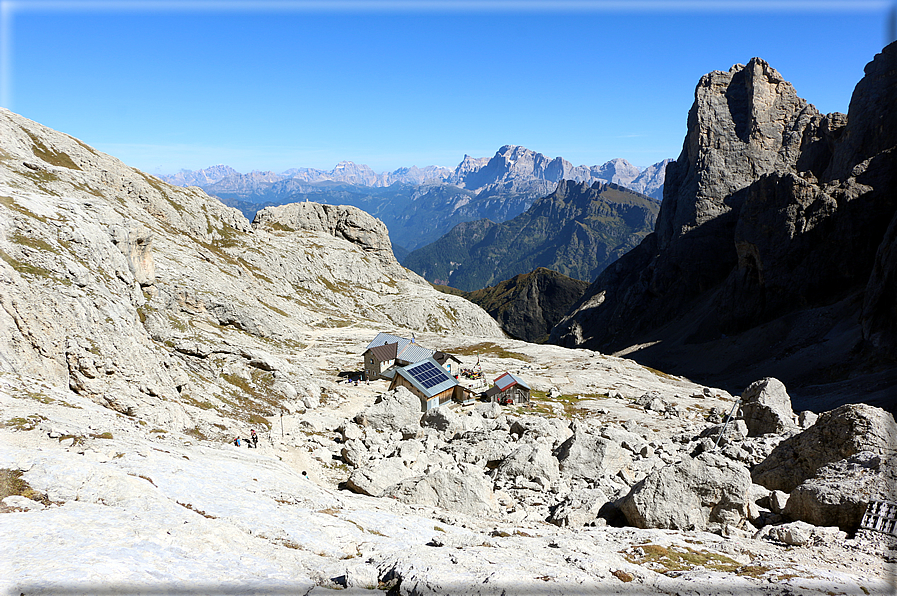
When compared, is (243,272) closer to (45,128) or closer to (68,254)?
(45,128)

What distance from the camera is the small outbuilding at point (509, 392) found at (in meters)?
58.1

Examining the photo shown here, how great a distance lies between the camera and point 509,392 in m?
58.4

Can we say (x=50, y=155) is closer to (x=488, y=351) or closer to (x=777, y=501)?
(x=488, y=351)

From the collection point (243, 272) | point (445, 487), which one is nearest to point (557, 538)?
point (445, 487)

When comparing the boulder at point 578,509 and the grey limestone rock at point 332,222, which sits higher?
the grey limestone rock at point 332,222

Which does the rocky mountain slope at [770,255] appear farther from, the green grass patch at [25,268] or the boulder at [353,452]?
the green grass patch at [25,268]

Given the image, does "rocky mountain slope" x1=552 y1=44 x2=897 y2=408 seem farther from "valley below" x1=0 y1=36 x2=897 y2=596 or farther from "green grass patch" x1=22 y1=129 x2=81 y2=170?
"green grass patch" x1=22 y1=129 x2=81 y2=170

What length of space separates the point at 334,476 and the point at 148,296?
3285cm

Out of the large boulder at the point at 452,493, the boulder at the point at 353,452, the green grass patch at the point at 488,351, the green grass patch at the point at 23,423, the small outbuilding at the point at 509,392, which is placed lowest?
the boulder at the point at 353,452

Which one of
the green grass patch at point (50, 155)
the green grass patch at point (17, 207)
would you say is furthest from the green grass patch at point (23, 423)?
the green grass patch at point (50, 155)

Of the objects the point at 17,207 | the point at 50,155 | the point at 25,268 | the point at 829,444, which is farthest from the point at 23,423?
the point at 50,155

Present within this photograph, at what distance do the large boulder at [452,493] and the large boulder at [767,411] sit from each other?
79.0ft

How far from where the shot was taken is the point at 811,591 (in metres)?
11.6

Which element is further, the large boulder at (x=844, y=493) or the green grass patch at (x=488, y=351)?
the green grass patch at (x=488, y=351)
